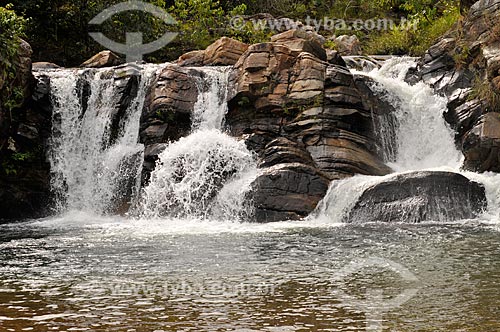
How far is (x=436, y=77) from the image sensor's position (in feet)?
63.4

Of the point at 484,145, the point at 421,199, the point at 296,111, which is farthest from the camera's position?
the point at 296,111

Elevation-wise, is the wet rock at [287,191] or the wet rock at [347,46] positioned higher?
the wet rock at [347,46]

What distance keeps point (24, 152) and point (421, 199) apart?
10.8m

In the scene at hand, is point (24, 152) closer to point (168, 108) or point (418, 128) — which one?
point (168, 108)

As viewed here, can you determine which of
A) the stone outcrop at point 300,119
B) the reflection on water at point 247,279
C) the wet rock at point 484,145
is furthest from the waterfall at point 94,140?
the wet rock at point 484,145

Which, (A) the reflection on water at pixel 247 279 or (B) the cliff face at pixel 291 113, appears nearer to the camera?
(A) the reflection on water at pixel 247 279

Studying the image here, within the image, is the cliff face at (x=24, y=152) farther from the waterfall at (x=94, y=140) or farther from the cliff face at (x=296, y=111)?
the waterfall at (x=94, y=140)

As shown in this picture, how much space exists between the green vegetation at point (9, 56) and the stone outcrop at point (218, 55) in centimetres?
575

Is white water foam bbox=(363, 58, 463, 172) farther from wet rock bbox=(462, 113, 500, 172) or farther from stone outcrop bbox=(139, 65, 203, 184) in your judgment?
stone outcrop bbox=(139, 65, 203, 184)

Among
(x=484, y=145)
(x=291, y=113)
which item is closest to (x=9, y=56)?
(x=291, y=113)

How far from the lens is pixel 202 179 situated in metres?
16.4

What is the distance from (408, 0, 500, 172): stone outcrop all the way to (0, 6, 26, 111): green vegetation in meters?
11.2

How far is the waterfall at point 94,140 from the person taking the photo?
18.1 meters

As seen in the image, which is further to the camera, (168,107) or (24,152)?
(24,152)
